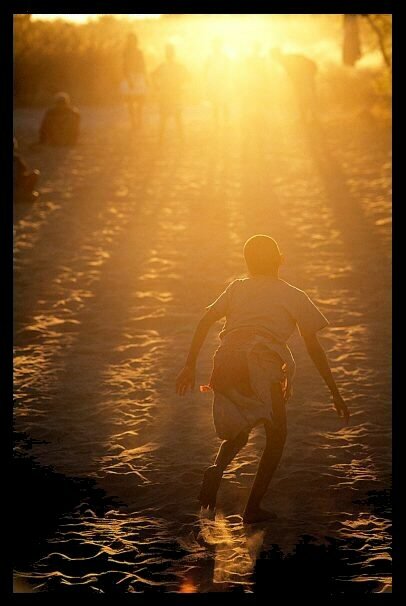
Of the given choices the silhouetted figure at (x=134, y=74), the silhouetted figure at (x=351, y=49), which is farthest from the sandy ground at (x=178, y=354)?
the silhouetted figure at (x=351, y=49)

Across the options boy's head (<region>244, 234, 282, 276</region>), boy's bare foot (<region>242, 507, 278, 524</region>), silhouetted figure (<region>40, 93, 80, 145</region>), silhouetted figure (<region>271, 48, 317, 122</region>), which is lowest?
boy's bare foot (<region>242, 507, 278, 524</region>)

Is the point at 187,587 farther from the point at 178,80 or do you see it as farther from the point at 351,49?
the point at 351,49

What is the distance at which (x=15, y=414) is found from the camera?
27.8 ft

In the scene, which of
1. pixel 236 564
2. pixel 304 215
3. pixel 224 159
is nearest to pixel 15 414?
pixel 236 564

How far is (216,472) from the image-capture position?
6.25 metres

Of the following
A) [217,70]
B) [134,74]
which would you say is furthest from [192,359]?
[134,74]

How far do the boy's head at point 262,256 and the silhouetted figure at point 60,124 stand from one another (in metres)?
17.2

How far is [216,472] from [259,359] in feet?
2.04

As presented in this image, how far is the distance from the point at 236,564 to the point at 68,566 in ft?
2.61

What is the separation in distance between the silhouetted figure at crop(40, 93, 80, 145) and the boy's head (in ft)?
56.5

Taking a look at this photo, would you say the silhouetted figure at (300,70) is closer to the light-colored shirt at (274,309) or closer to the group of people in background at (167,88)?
the group of people in background at (167,88)

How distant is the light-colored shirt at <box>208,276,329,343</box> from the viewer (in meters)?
6.18

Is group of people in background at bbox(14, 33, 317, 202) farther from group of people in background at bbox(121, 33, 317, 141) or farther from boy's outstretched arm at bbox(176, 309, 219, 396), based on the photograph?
boy's outstretched arm at bbox(176, 309, 219, 396)

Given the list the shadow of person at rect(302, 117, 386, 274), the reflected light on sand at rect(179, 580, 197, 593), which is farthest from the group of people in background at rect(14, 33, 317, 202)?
the reflected light on sand at rect(179, 580, 197, 593)
